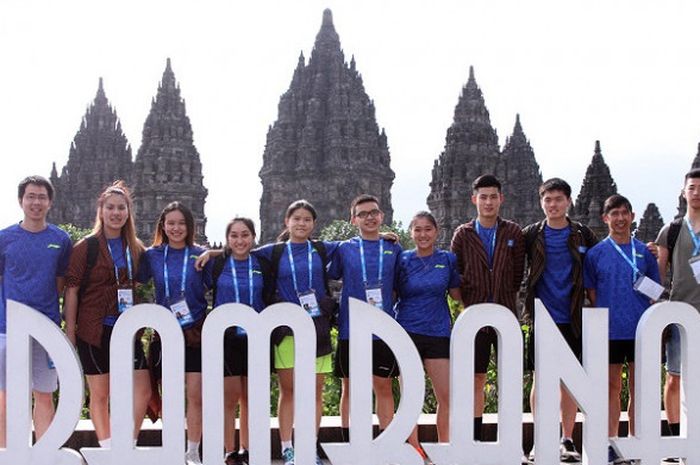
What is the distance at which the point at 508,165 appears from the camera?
56000 mm

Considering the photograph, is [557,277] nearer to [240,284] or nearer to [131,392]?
[240,284]

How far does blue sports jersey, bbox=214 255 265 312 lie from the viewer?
6062 mm

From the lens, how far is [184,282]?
19.9 ft

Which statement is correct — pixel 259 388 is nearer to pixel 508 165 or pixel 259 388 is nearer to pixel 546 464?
pixel 546 464

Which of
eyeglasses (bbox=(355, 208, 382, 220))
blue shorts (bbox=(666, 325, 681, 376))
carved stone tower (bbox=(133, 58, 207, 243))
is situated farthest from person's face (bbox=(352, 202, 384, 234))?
carved stone tower (bbox=(133, 58, 207, 243))

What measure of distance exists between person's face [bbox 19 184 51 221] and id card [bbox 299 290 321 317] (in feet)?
7.33

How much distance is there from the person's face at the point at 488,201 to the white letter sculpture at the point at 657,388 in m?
1.49

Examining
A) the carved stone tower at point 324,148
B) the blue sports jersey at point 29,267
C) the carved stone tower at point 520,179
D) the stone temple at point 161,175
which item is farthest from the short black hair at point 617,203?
the carved stone tower at point 520,179

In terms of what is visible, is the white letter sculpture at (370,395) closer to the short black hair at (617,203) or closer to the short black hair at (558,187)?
the short black hair at (558,187)

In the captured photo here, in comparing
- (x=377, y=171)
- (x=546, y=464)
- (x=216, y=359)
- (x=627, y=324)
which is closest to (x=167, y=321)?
(x=216, y=359)

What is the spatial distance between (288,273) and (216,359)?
97 cm

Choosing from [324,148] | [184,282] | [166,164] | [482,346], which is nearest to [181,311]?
[184,282]

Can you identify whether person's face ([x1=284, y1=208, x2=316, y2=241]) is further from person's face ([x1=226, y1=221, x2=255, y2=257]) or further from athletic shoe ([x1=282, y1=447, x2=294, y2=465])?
athletic shoe ([x1=282, y1=447, x2=294, y2=465])

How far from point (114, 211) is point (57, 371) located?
1336 millimetres
